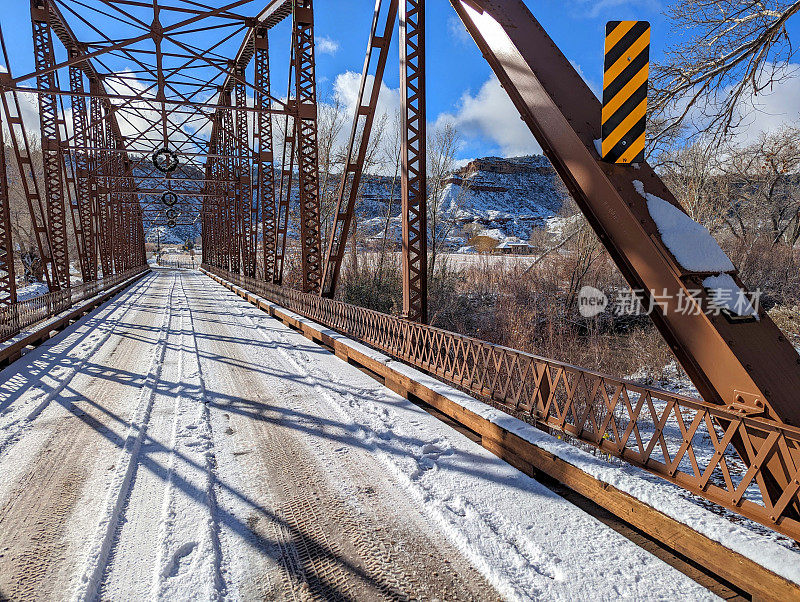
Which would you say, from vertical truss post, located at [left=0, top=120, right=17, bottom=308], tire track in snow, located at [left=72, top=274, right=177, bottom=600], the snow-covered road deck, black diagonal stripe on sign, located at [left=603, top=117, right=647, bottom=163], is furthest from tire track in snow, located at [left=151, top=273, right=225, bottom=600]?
vertical truss post, located at [left=0, top=120, right=17, bottom=308]

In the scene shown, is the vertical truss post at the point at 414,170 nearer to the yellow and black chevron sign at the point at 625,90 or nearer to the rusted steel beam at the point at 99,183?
the yellow and black chevron sign at the point at 625,90

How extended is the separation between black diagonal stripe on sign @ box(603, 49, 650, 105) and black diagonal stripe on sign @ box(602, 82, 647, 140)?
104mm

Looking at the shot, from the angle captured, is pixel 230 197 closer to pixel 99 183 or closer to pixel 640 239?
pixel 99 183

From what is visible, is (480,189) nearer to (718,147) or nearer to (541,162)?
(541,162)

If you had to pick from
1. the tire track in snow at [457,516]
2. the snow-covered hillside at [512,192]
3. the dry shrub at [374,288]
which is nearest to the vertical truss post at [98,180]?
the dry shrub at [374,288]

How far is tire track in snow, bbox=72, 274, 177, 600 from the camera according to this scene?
2.93 meters

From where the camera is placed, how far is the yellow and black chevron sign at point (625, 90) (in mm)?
3268

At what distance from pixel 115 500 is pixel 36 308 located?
453 inches

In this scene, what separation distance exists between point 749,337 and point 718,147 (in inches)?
204

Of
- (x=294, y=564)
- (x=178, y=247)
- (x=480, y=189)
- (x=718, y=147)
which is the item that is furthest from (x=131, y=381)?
(x=480, y=189)

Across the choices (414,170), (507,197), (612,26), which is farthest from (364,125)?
(507,197)

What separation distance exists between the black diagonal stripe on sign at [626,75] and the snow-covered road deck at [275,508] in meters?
3.33

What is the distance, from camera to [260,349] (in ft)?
34.3

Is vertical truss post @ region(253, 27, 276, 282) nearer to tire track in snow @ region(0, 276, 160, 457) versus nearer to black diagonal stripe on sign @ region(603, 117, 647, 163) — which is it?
tire track in snow @ region(0, 276, 160, 457)
